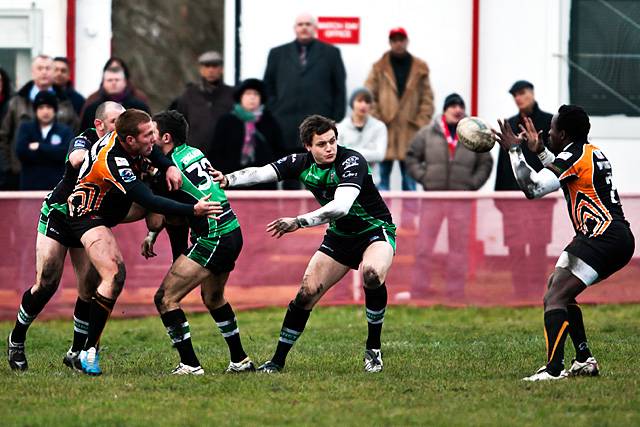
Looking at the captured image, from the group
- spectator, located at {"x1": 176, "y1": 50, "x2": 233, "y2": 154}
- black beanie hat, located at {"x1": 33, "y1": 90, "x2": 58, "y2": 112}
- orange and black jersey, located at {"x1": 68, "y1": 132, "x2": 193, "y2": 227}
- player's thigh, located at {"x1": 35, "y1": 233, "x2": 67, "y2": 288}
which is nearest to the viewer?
orange and black jersey, located at {"x1": 68, "y1": 132, "x2": 193, "y2": 227}

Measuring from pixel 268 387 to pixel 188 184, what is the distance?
165 cm

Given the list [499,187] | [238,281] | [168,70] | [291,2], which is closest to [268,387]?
[238,281]

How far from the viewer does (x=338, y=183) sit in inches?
436

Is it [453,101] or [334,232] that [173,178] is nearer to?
[334,232]

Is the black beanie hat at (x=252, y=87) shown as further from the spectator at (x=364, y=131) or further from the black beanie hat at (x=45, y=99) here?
the black beanie hat at (x=45, y=99)

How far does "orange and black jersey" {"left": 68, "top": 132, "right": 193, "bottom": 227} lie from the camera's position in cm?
1053

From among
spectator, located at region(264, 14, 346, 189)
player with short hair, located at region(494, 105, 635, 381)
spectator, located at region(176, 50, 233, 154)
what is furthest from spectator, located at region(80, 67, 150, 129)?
player with short hair, located at region(494, 105, 635, 381)

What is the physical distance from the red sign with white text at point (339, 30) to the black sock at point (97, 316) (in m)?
7.25

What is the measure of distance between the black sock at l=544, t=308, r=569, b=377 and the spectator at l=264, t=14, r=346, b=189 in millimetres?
6612

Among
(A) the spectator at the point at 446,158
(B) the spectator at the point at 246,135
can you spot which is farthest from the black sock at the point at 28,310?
(A) the spectator at the point at 446,158

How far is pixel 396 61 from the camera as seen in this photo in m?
17.1

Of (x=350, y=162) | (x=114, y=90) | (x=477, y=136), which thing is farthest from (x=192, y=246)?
(x=114, y=90)

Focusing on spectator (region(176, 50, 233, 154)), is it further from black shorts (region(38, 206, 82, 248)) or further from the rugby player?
the rugby player

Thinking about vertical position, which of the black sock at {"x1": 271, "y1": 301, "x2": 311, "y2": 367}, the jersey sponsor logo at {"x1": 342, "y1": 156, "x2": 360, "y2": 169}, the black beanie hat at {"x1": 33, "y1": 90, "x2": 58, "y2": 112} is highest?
the black beanie hat at {"x1": 33, "y1": 90, "x2": 58, "y2": 112}
